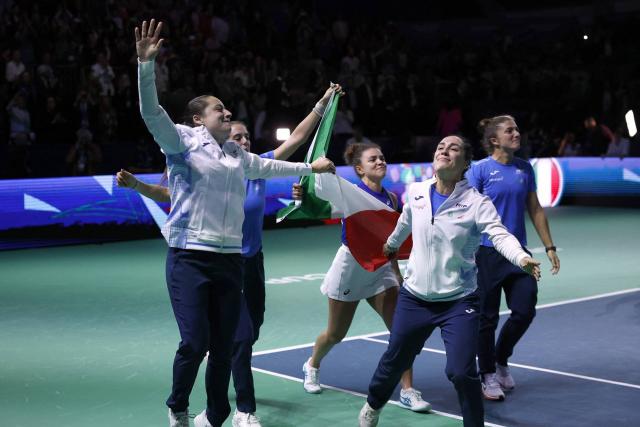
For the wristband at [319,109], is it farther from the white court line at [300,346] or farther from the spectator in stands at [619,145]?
the spectator in stands at [619,145]

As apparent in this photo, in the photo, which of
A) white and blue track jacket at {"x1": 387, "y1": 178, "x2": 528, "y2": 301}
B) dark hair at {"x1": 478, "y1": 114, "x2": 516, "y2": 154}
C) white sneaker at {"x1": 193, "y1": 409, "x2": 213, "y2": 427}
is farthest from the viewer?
Answer: dark hair at {"x1": 478, "y1": 114, "x2": 516, "y2": 154}

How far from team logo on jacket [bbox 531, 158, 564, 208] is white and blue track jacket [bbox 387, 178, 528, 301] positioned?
15.6 metres

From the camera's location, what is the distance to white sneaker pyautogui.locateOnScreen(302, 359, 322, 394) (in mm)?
8117

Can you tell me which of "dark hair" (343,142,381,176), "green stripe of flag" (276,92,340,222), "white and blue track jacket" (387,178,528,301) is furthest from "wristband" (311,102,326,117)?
"white and blue track jacket" (387,178,528,301)

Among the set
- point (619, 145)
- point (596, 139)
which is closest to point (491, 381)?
point (619, 145)

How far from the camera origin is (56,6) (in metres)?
22.1

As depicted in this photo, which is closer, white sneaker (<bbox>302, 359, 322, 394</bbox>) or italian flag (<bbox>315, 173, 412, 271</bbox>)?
italian flag (<bbox>315, 173, 412, 271</bbox>)

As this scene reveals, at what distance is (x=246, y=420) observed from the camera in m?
7.05

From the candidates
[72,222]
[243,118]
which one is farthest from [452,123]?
[72,222]

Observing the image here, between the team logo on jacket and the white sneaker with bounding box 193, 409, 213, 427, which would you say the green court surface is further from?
the team logo on jacket

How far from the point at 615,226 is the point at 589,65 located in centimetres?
1049

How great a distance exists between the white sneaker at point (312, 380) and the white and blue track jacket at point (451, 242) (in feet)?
5.92

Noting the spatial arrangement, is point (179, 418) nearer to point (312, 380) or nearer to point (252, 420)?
point (252, 420)

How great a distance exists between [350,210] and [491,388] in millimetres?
1642
